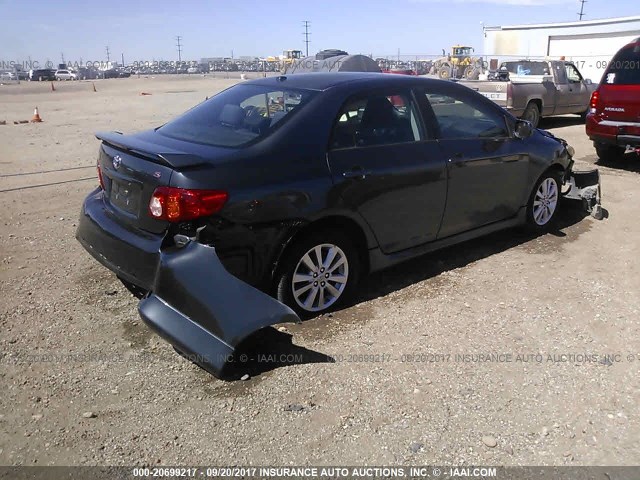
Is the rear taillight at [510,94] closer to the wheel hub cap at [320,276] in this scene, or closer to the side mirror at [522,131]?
the side mirror at [522,131]

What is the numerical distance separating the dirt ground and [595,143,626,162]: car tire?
517 centimetres

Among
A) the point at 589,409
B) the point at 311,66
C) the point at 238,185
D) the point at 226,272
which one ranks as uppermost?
the point at 311,66

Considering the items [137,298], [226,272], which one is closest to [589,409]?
[226,272]

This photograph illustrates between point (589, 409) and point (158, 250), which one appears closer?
point (589, 409)

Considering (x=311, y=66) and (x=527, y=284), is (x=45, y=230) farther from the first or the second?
(x=311, y=66)

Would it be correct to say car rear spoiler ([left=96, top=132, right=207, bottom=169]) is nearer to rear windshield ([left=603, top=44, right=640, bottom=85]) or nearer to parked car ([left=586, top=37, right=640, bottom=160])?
parked car ([left=586, top=37, right=640, bottom=160])

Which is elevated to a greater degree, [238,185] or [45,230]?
[238,185]

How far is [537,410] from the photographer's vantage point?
10.1 ft

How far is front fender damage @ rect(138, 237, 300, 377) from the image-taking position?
318 centimetres

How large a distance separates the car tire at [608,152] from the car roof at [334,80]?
6.40 metres

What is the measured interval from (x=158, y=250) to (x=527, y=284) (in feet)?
9.95

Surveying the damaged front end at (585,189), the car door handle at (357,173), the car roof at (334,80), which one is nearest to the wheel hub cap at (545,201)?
the damaged front end at (585,189)

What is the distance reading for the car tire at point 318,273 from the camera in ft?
12.4

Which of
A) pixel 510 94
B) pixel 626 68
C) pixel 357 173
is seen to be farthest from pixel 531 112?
pixel 357 173
